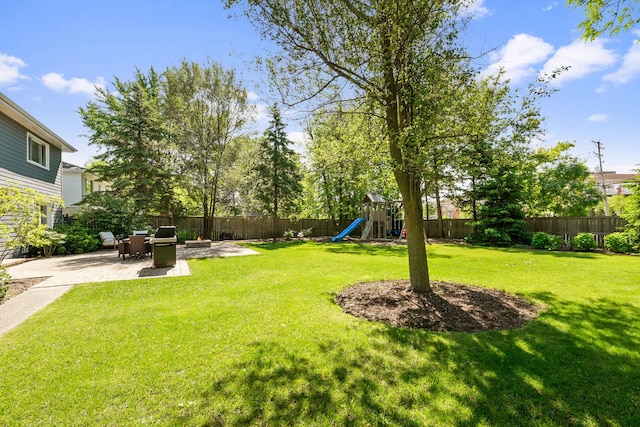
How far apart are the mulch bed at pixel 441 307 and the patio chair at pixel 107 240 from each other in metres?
11.8

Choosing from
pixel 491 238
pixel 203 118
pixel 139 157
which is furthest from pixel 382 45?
pixel 139 157

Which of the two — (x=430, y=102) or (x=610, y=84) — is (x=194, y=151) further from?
(x=610, y=84)

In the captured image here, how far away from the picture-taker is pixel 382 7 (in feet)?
13.7

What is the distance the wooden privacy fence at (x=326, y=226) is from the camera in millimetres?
13850

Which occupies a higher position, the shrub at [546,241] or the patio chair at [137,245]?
the patio chair at [137,245]

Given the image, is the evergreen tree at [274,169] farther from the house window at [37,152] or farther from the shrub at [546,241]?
the shrub at [546,241]

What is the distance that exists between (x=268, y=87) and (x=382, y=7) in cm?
236

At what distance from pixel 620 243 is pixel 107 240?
20.7 m

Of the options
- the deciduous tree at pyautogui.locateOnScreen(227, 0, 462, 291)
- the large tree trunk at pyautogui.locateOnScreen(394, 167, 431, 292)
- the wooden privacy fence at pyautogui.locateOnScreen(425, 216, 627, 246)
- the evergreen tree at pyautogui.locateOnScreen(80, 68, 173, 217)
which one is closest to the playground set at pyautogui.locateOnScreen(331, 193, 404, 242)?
the wooden privacy fence at pyautogui.locateOnScreen(425, 216, 627, 246)

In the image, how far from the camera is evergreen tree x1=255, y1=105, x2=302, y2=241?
1830 centimetres

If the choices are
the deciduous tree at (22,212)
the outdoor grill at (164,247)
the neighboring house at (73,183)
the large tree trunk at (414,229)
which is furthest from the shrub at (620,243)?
the neighboring house at (73,183)

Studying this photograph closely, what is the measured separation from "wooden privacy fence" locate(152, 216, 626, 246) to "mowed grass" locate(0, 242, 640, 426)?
11564mm

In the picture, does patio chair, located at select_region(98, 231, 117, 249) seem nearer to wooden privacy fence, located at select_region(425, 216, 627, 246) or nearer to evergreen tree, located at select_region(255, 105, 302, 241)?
evergreen tree, located at select_region(255, 105, 302, 241)

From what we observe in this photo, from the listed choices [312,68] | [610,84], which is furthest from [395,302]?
[610,84]
